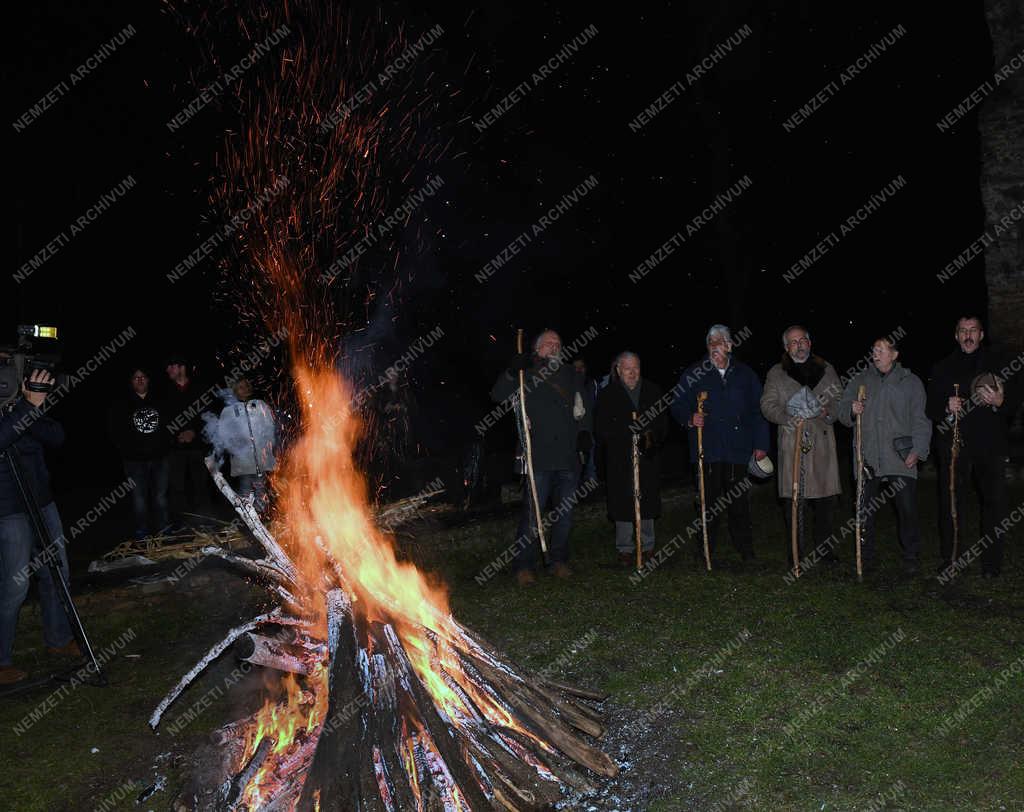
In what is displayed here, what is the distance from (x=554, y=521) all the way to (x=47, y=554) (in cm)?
433

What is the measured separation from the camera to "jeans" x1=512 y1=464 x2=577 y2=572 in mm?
7852

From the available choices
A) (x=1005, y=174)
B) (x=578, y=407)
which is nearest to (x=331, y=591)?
(x=578, y=407)

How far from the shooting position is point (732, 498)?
7.99 meters

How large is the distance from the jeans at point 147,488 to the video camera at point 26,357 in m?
3.46

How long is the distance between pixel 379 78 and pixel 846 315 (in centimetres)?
1674

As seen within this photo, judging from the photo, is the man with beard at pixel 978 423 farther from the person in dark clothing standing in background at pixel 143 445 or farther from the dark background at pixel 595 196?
→ the dark background at pixel 595 196

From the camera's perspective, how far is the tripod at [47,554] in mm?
5809

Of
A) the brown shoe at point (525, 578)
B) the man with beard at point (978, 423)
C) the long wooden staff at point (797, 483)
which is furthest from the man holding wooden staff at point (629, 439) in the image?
the man with beard at point (978, 423)

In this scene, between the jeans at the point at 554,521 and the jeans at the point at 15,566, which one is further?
the jeans at the point at 554,521

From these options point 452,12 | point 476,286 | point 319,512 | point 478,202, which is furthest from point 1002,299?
point 476,286

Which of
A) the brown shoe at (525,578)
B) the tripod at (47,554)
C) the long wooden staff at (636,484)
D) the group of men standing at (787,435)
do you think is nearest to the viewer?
the tripod at (47,554)

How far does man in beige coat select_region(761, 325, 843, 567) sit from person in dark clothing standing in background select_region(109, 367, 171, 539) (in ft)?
21.9

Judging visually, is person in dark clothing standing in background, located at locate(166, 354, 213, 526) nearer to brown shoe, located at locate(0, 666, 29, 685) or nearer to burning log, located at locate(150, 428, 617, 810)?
brown shoe, located at locate(0, 666, 29, 685)

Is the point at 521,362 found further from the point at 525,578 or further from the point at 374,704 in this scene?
the point at 374,704
